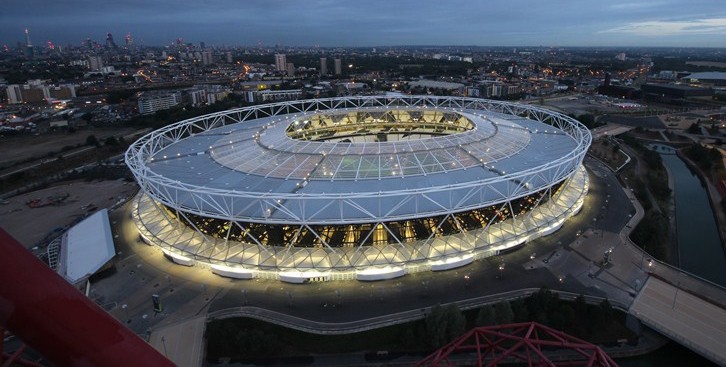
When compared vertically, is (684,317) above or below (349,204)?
below

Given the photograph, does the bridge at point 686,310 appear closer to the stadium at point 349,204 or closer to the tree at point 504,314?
the stadium at point 349,204

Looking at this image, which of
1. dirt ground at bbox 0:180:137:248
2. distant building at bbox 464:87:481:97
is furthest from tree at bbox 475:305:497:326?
distant building at bbox 464:87:481:97

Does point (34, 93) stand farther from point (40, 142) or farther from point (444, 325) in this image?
point (444, 325)

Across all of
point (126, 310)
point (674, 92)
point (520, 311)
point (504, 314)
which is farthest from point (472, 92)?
point (126, 310)

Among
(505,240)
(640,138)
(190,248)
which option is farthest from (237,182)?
(640,138)

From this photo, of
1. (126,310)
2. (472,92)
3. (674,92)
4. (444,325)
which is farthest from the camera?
(472,92)

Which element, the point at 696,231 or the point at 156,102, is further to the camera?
the point at 156,102

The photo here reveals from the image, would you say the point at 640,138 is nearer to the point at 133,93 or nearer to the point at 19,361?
the point at 19,361

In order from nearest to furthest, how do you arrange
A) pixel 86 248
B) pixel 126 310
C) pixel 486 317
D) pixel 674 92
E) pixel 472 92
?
pixel 486 317
pixel 126 310
pixel 86 248
pixel 674 92
pixel 472 92
